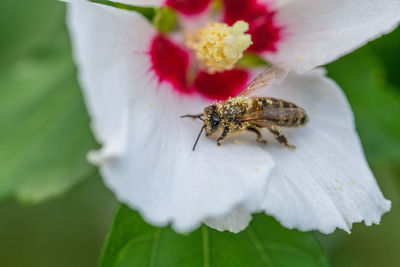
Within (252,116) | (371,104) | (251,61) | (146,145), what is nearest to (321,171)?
(252,116)

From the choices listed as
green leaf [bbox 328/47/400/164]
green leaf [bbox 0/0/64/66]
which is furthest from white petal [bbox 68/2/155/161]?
green leaf [bbox 328/47/400/164]

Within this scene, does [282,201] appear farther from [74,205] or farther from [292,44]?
[74,205]

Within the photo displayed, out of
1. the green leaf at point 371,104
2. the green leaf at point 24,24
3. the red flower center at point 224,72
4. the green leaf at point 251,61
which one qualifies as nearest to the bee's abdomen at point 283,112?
the red flower center at point 224,72

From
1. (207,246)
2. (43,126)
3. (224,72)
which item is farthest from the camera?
(43,126)

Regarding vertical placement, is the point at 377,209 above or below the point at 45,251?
above

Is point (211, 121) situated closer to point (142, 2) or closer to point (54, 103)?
point (142, 2)

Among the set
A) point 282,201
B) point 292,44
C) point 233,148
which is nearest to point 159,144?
point 233,148
